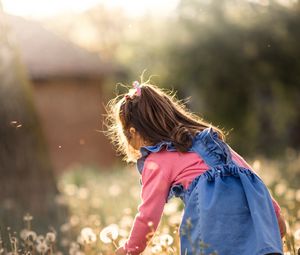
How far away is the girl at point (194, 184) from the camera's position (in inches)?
158

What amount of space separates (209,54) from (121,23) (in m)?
30.5

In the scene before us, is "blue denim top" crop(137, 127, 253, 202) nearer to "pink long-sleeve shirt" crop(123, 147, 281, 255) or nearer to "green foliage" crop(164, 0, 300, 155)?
"pink long-sleeve shirt" crop(123, 147, 281, 255)

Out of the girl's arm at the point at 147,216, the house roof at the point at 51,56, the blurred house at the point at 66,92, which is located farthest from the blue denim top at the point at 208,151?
the blurred house at the point at 66,92

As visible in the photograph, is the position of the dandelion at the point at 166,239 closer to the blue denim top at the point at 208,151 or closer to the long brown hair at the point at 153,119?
the blue denim top at the point at 208,151

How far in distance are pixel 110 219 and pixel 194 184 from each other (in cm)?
415

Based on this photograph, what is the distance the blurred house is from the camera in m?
24.4

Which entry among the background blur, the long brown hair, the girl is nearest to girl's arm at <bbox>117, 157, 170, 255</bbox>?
the girl

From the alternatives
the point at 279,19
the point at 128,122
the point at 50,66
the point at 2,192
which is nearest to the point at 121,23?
the point at 50,66

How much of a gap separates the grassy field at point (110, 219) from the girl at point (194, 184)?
0.66 feet

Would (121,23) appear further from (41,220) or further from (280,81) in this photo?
(41,220)

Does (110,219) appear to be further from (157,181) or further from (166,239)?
(157,181)

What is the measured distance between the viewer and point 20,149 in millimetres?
8125

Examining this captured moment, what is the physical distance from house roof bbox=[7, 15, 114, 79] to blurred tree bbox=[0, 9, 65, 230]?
15266mm

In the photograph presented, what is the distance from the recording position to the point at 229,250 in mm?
3996
